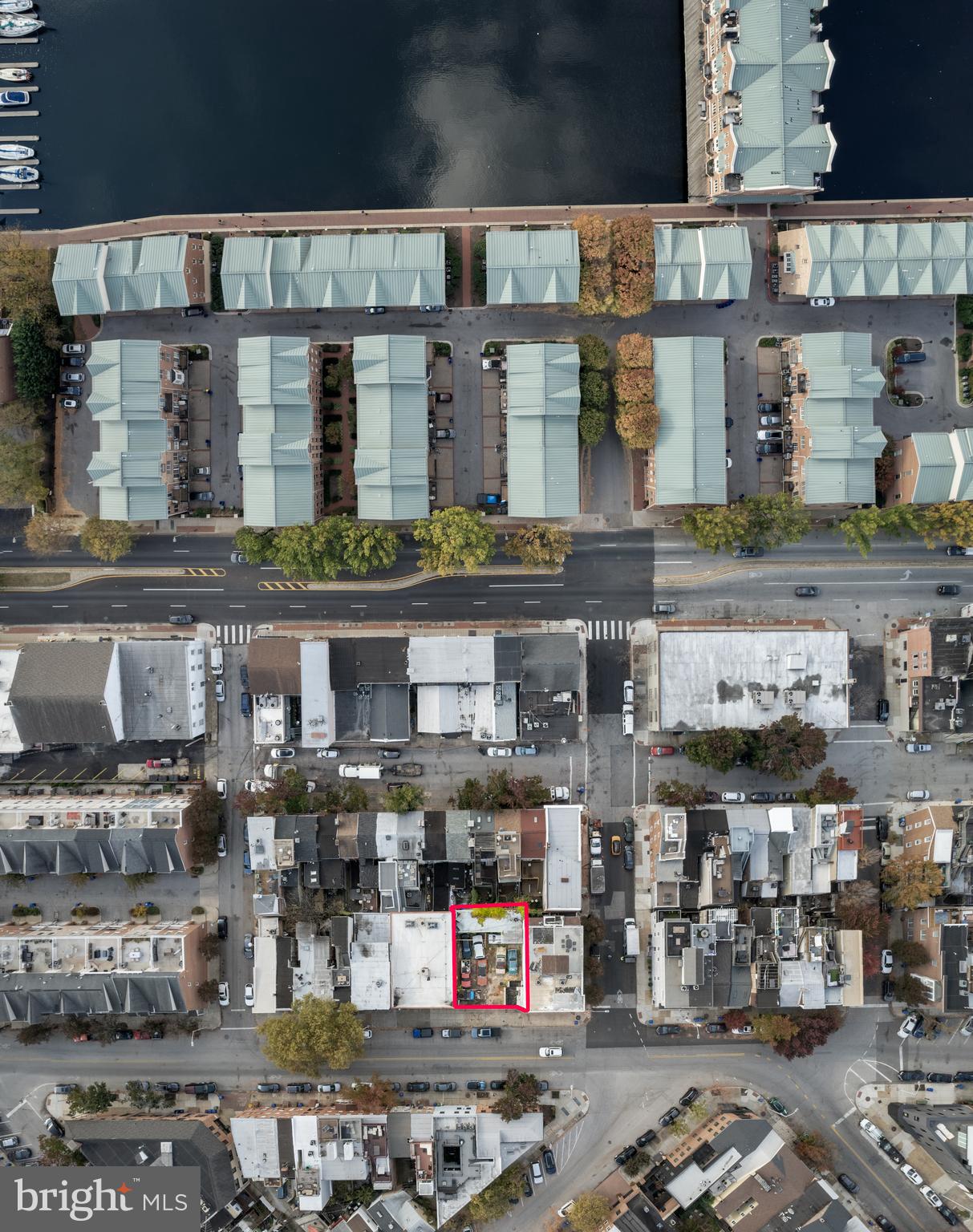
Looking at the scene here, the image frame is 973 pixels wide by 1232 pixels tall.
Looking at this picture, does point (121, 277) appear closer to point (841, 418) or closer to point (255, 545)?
point (255, 545)

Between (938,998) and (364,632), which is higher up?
(364,632)

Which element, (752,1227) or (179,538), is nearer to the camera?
(752,1227)

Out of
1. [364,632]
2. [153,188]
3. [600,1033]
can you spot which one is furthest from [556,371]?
[600,1033]

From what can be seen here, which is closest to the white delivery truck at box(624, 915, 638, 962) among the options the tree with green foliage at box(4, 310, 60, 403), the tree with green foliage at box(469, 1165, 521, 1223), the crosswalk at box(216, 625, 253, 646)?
the tree with green foliage at box(469, 1165, 521, 1223)

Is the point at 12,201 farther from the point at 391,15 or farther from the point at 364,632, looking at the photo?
the point at 364,632

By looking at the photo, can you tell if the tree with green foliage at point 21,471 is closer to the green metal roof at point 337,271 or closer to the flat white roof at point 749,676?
the green metal roof at point 337,271

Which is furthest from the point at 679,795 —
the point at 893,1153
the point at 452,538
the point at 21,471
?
the point at 21,471

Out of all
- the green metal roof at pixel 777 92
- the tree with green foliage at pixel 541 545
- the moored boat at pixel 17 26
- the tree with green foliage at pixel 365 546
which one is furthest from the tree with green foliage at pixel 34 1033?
the green metal roof at pixel 777 92
